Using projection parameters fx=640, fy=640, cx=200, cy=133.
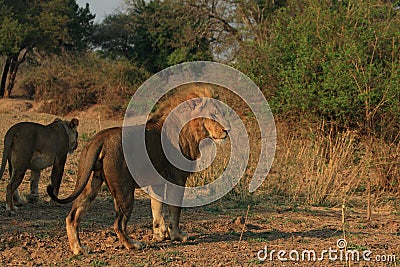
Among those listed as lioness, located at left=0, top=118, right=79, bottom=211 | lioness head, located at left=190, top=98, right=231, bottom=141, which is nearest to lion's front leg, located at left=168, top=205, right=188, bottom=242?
lioness head, located at left=190, top=98, right=231, bottom=141

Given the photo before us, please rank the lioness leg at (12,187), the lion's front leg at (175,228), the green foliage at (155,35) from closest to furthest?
the lion's front leg at (175,228) → the lioness leg at (12,187) → the green foliage at (155,35)

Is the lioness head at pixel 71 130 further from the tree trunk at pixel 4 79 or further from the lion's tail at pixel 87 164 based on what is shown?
the tree trunk at pixel 4 79

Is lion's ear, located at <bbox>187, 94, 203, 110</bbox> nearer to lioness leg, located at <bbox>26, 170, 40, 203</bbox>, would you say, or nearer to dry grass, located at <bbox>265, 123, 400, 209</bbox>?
A: lioness leg, located at <bbox>26, 170, 40, 203</bbox>

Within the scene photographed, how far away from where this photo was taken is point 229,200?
9570mm

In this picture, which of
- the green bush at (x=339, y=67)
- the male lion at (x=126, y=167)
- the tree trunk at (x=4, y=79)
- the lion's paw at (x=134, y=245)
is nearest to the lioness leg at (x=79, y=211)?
the male lion at (x=126, y=167)

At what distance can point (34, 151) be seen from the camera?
8320mm

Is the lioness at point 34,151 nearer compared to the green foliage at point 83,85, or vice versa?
the lioness at point 34,151

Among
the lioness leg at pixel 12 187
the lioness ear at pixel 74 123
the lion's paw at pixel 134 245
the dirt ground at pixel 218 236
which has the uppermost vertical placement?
the lioness ear at pixel 74 123

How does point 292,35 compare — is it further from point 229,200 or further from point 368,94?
point 229,200

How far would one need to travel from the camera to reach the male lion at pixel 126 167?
600cm

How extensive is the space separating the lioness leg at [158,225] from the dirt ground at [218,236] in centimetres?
12

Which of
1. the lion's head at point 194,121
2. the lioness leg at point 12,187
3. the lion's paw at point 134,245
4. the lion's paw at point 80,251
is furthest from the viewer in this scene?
the lioness leg at point 12,187

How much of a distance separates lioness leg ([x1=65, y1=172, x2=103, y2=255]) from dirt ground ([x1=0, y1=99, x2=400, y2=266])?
0.10m

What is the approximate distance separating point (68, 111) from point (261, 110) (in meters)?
13.1
